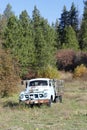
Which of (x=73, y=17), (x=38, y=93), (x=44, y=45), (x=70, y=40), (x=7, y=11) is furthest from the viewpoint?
(x=7, y=11)

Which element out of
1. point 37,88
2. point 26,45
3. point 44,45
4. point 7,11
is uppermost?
point 7,11

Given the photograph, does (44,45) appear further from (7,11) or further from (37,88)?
(7,11)

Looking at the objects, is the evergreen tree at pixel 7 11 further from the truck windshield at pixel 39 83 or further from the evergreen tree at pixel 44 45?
the truck windshield at pixel 39 83

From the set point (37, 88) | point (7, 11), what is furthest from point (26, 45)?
point (7, 11)

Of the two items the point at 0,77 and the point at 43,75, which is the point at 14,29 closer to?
the point at 43,75

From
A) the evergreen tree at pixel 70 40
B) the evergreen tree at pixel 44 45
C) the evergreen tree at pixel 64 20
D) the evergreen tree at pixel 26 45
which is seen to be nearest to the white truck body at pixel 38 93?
the evergreen tree at pixel 26 45

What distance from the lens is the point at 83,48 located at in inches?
3740

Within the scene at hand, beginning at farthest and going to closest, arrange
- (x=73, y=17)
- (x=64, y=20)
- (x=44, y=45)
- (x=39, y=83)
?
(x=73, y=17) → (x=64, y=20) → (x=44, y=45) → (x=39, y=83)

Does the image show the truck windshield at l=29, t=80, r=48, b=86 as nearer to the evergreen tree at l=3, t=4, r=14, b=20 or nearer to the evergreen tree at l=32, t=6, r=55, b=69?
the evergreen tree at l=32, t=6, r=55, b=69

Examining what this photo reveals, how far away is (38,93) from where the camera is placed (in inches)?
1072

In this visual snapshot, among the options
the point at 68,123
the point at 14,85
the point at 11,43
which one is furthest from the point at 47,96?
the point at 11,43

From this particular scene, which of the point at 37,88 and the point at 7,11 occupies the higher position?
the point at 7,11

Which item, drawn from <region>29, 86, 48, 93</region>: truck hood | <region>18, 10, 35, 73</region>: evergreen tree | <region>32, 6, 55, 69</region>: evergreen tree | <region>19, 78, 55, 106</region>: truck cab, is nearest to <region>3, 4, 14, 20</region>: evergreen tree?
<region>32, 6, 55, 69</region>: evergreen tree

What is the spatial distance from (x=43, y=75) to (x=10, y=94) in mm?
27267
